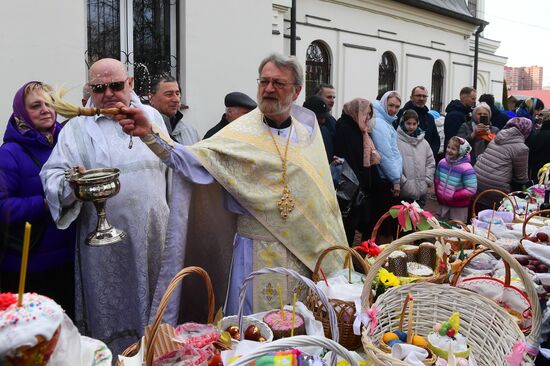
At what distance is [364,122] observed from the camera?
5.21 meters

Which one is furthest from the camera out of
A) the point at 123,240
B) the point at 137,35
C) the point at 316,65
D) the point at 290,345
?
the point at 316,65

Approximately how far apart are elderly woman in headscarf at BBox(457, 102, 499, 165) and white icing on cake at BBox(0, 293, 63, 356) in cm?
664

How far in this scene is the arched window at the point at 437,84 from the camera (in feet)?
56.9

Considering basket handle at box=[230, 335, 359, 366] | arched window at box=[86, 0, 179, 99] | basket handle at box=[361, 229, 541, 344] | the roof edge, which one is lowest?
basket handle at box=[230, 335, 359, 366]

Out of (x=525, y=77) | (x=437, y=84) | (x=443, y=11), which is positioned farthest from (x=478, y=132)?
(x=525, y=77)

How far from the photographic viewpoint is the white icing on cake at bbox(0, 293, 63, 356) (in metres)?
0.98

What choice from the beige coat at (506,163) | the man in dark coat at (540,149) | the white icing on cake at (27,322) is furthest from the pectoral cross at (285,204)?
the man in dark coat at (540,149)

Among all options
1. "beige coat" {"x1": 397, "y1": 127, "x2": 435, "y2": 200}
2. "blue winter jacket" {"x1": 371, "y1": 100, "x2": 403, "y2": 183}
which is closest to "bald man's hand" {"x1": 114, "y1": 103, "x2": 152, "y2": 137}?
"blue winter jacket" {"x1": 371, "y1": 100, "x2": 403, "y2": 183}

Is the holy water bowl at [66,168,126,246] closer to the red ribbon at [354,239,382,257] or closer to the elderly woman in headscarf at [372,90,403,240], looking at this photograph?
the red ribbon at [354,239,382,257]

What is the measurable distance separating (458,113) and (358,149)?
3189 mm

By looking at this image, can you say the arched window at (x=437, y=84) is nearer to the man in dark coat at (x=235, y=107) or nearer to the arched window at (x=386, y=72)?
the arched window at (x=386, y=72)

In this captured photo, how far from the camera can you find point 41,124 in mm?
2855

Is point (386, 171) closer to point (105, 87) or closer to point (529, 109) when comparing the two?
point (105, 87)

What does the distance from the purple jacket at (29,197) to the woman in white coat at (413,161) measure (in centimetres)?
371
